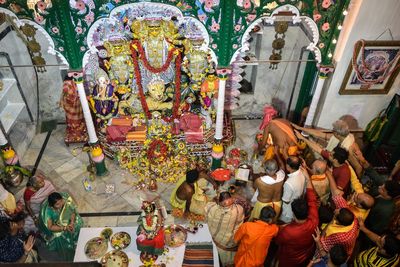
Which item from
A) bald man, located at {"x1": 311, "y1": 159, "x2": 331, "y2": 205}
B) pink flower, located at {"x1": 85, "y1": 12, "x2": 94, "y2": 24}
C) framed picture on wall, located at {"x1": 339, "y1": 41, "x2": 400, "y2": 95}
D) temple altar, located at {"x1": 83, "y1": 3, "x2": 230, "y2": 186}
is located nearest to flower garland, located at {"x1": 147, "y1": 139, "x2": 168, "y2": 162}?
temple altar, located at {"x1": 83, "y1": 3, "x2": 230, "y2": 186}

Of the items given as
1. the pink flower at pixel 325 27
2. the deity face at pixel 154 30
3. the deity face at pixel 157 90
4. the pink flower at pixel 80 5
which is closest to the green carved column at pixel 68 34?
the pink flower at pixel 80 5

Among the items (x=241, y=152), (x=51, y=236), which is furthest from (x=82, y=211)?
(x=241, y=152)

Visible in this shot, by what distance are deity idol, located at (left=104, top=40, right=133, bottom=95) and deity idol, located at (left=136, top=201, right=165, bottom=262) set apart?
11.7 ft

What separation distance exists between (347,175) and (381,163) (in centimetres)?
261

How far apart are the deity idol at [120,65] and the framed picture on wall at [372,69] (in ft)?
15.2

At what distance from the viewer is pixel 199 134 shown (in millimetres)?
8828

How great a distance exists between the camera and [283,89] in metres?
9.69

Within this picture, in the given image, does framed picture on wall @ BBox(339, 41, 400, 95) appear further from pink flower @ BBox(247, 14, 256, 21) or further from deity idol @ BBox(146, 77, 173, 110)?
deity idol @ BBox(146, 77, 173, 110)

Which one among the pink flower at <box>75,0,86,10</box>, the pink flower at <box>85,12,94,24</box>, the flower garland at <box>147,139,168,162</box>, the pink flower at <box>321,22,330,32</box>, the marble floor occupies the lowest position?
the marble floor

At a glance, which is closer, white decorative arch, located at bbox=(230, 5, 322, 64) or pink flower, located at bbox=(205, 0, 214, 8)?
pink flower, located at bbox=(205, 0, 214, 8)

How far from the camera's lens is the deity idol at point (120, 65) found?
8086 mm

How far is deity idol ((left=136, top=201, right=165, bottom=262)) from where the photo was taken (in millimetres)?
6188

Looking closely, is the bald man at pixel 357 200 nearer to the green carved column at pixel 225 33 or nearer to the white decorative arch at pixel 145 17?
the green carved column at pixel 225 33

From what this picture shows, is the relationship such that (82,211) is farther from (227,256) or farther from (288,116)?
(288,116)
